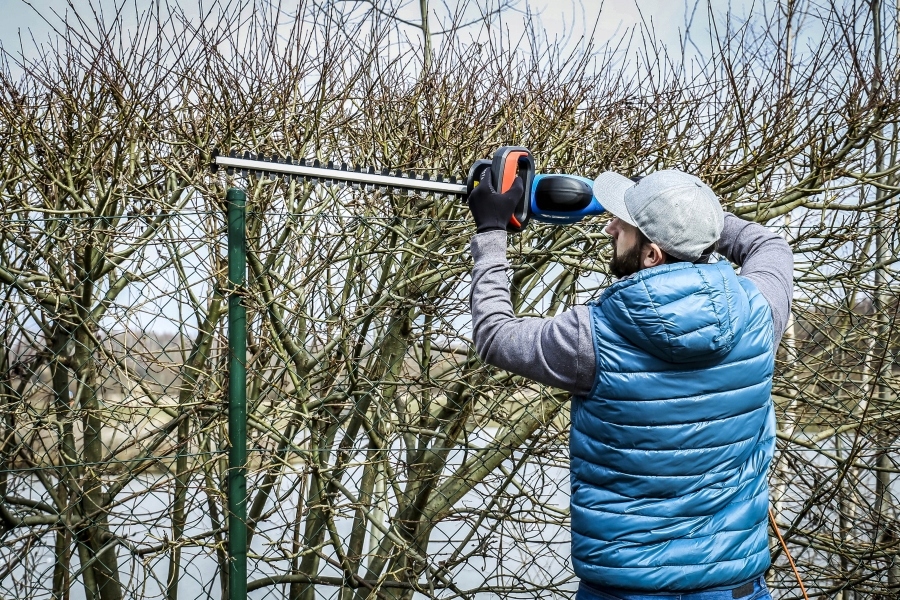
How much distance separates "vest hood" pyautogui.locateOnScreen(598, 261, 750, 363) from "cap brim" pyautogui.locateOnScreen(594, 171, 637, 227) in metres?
0.19

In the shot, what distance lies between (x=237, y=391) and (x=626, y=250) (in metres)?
1.66

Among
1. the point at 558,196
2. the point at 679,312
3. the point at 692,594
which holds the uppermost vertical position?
the point at 558,196

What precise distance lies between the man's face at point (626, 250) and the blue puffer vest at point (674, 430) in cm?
15

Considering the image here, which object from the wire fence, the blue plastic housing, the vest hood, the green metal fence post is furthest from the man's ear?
the wire fence

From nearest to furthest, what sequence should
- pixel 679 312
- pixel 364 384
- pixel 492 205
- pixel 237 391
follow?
pixel 679 312 → pixel 492 205 → pixel 237 391 → pixel 364 384

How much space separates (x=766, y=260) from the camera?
1938mm

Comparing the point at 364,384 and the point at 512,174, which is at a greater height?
the point at 364,384

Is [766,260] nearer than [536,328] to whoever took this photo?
No

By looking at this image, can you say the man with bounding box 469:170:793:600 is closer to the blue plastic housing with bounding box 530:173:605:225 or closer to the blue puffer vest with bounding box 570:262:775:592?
the blue puffer vest with bounding box 570:262:775:592

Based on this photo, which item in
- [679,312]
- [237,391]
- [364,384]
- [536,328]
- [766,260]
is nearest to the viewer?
[679,312]

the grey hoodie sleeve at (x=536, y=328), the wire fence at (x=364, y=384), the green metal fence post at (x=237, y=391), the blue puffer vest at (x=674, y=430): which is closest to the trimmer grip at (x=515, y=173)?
the grey hoodie sleeve at (x=536, y=328)

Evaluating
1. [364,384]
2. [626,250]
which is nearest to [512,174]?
[626,250]

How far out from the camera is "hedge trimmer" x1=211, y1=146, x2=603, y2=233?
184cm

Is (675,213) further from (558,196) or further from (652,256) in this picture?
(558,196)
